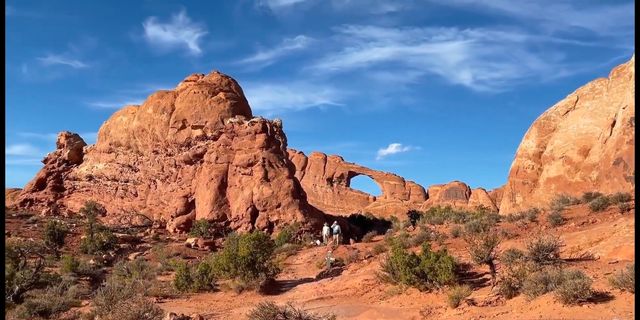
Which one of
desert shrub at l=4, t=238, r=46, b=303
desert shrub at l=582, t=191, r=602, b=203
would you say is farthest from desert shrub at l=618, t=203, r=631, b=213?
desert shrub at l=4, t=238, r=46, b=303

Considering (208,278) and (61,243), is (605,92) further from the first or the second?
(61,243)

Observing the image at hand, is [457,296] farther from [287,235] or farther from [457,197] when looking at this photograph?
[457,197]

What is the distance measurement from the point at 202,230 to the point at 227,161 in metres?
5.48

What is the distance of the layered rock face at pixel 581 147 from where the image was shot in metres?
22.2

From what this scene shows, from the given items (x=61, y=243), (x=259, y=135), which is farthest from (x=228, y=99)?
(x=61, y=243)

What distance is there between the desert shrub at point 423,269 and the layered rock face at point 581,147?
41.7 ft

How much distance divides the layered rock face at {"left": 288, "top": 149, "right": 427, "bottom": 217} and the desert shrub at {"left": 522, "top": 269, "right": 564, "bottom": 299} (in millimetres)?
53115

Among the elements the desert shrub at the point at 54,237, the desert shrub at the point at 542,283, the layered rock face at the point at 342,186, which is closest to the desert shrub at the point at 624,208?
the desert shrub at the point at 542,283

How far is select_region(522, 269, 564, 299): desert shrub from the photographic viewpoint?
30.7 feet

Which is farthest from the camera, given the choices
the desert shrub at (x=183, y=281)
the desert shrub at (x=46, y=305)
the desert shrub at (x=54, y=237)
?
the desert shrub at (x=54, y=237)

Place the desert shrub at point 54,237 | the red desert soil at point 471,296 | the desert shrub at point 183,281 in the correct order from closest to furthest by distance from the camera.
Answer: the red desert soil at point 471,296 → the desert shrub at point 183,281 → the desert shrub at point 54,237

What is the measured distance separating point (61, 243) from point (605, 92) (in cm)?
2736

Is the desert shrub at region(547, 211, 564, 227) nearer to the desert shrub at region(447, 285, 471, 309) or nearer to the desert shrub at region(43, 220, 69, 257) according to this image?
the desert shrub at region(447, 285, 471, 309)

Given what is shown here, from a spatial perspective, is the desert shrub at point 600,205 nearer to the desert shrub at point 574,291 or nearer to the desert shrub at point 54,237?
the desert shrub at point 574,291
